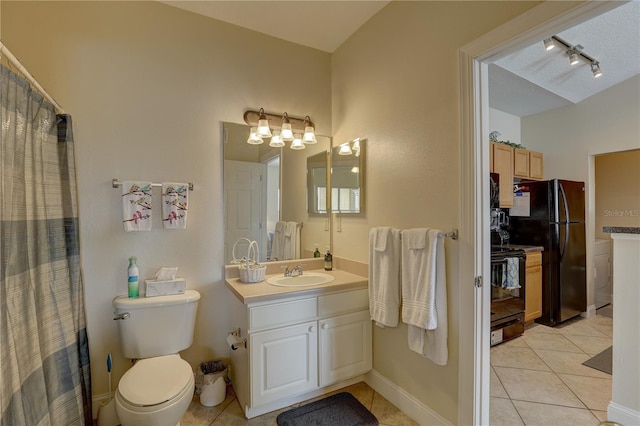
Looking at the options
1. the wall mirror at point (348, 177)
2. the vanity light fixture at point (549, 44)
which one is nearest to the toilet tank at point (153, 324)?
the wall mirror at point (348, 177)

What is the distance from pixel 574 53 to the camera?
108 inches

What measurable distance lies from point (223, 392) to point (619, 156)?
5.75 meters

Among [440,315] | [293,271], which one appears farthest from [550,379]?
[293,271]

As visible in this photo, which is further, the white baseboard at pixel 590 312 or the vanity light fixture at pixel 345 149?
the white baseboard at pixel 590 312

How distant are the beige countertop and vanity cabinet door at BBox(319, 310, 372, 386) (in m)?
0.21

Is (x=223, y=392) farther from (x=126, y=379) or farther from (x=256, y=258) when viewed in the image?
(x=256, y=258)

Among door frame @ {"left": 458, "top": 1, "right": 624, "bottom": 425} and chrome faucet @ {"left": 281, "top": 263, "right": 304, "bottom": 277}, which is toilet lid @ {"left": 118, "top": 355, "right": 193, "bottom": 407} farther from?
door frame @ {"left": 458, "top": 1, "right": 624, "bottom": 425}

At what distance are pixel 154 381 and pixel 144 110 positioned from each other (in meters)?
1.69

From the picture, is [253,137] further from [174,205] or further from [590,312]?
[590,312]

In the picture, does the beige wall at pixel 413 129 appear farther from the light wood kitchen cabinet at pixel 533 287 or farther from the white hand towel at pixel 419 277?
the light wood kitchen cabinet at pixel 533 287

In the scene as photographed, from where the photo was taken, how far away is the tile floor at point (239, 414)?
1.83m

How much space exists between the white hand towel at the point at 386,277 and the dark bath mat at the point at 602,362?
197cm

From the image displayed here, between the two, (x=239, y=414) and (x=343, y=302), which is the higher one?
(x=343, y=302)

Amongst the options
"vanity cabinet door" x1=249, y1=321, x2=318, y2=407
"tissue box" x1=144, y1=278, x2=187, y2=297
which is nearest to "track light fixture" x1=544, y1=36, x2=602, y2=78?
"vanity cabinet door" x1=249, y1=321, x2=318, y2=407
